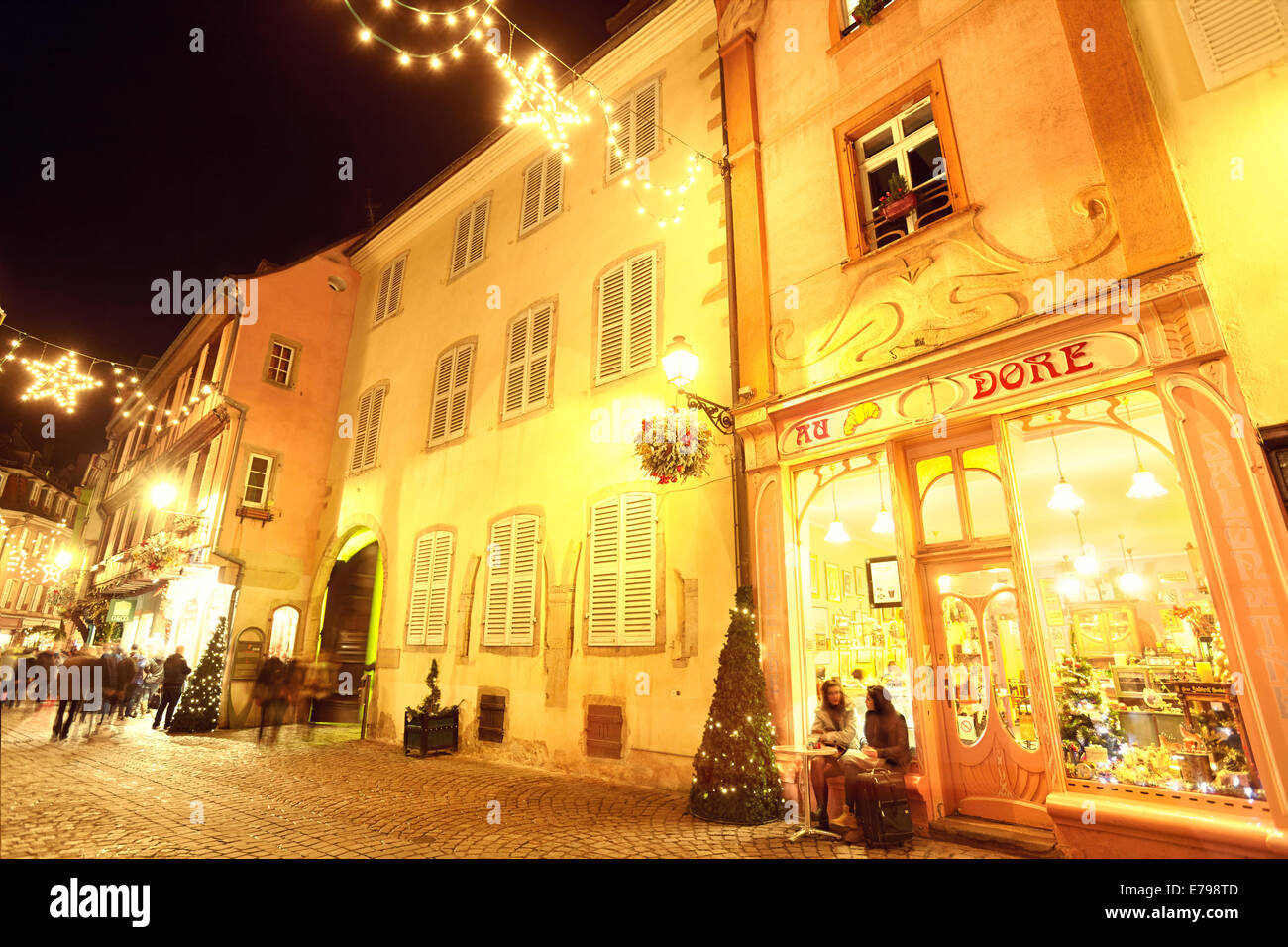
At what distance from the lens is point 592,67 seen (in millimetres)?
11375

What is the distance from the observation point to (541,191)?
40.0 ft

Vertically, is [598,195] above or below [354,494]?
above

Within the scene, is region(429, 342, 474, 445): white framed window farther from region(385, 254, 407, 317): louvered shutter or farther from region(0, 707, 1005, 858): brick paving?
region(0, 707, 1005, 858): brick paving

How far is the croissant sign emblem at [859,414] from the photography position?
6301 mm

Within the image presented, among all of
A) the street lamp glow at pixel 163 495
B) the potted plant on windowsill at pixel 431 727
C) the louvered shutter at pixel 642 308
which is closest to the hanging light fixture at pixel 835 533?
the louvered shutter at pixel 642 308

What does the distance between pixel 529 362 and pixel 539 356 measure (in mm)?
234

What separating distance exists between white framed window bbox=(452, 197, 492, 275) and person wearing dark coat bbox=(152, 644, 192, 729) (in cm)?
953

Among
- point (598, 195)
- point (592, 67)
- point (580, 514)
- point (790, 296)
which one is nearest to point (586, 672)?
point (580, 514)

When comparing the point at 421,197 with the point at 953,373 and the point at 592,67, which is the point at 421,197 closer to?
the point at 592,67

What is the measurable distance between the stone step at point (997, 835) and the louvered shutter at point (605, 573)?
167 inches

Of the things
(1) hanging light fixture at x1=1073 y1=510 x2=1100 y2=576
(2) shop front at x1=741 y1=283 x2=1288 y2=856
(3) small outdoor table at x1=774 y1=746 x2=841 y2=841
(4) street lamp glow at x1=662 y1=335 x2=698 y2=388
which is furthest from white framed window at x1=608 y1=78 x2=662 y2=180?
(3) small outdoor table at x1=774 y1=746 x2=841 y2=841

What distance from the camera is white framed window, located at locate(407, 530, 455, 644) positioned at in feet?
36.3

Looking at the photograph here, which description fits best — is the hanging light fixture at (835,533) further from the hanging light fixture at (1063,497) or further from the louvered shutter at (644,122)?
the louvered shutter at (644,122)
